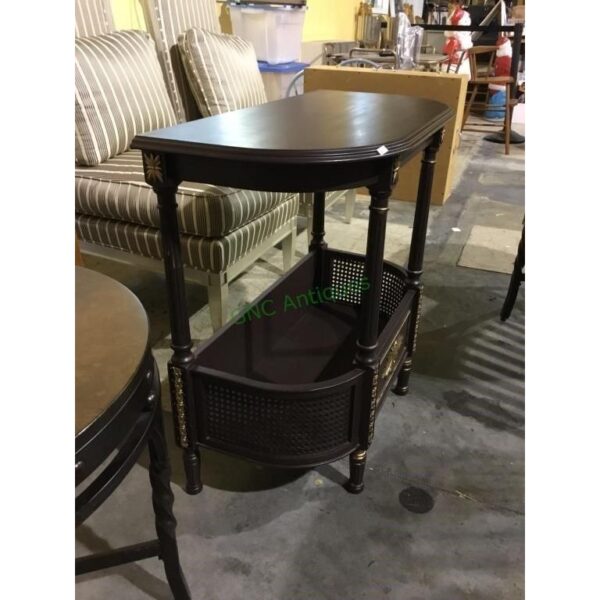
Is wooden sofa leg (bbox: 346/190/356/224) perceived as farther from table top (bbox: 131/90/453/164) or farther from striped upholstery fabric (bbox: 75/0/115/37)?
table top (bbox: 131/90/453/164)

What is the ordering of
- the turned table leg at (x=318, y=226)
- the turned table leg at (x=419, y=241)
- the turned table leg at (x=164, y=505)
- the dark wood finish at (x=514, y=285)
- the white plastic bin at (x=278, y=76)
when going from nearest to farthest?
the turned table leg at (x=164, y=505), the turned table leg at (x=419, y=241), the turned table leg at (x=318, y=226), the dark wood finish at (x=514, y=285), the white plastic bin at (x=278, y=76)

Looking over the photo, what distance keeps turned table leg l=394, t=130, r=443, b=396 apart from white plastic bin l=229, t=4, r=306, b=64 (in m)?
1.90

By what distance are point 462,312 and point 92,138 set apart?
Answer: 4.77 feet

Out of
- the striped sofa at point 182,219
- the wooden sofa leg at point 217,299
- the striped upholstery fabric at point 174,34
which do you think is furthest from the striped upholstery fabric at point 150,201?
the striped upholstery fabric at point 174,34

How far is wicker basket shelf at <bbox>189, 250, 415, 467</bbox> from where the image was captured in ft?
3.47

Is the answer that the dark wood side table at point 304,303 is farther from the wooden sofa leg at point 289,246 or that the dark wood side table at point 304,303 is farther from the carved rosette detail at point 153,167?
the wooden sofa leg at point 289,246

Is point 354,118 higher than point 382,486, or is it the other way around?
point 354,118

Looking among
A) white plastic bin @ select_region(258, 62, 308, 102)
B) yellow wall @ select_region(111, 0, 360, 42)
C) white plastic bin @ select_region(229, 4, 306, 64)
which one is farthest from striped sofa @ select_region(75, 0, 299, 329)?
yellow wall @ select_region(111, 0, 360, 42)

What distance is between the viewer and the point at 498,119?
5.44 m

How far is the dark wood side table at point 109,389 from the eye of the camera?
0.49m

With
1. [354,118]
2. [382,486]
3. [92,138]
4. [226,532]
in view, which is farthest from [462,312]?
[92,138]

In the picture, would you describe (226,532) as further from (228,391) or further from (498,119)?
(498,119)

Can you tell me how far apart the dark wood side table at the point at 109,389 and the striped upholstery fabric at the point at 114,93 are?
114 cm

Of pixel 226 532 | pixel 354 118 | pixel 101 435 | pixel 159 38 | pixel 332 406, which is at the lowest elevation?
pixel 226 532
